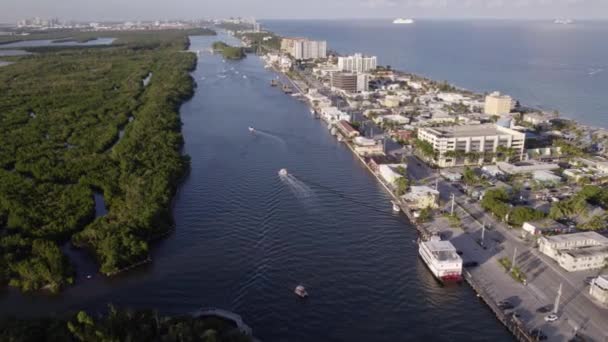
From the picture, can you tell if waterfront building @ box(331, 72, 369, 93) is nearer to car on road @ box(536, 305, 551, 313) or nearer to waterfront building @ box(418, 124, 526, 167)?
waterfront building @ box(418, 124, 526, 167)

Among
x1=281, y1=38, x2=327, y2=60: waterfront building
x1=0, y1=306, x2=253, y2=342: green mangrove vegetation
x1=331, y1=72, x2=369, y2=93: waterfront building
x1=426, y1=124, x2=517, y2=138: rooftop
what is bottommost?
x1=0, y1=306, x2=253, y2=342: green mangrove vegetation

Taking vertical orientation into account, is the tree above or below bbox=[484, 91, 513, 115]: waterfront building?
below

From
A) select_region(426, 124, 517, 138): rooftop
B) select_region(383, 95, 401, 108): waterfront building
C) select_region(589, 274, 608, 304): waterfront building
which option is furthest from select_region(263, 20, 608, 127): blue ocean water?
select_region(589, 274, 608, 304): waterfront building

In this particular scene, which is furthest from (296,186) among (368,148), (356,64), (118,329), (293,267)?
(356,64)

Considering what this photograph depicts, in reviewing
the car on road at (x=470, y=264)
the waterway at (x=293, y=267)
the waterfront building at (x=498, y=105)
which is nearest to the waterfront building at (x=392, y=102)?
the waterfront building at (x=498, y=105)

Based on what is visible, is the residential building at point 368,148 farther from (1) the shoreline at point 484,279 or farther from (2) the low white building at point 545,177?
(2) the low white building at point 545,177

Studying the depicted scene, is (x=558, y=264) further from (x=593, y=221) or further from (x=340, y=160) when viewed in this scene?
(x=340, y=160)
